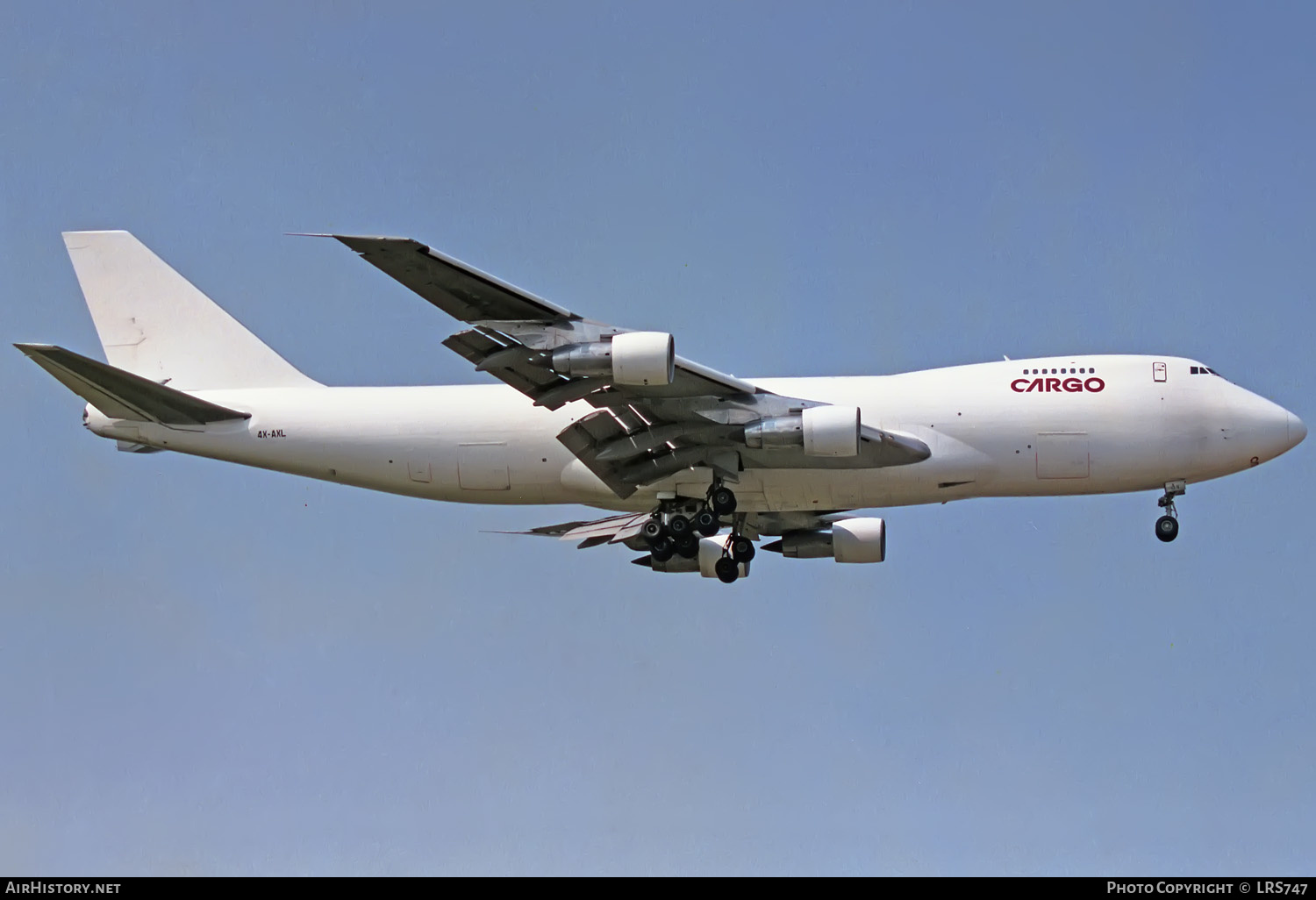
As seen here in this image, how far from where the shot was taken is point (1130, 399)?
38125 millimetres

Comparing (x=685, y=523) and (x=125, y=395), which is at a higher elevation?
(x=125, y=395)

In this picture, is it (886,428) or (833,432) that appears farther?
(886,428)

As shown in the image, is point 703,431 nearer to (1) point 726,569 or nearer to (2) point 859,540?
(1) point 726,569

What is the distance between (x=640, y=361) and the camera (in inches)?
1332

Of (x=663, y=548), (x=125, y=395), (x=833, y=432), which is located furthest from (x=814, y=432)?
(x=125, y=395)

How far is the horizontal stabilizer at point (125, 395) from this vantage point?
3781 centimetres

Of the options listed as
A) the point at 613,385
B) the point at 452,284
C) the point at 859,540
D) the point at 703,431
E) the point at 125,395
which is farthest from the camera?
the point at 859,540

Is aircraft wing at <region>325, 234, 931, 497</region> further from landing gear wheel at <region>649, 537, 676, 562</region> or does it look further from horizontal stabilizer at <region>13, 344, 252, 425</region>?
horizontal stabilizer at <region>13, 344, 252, 425</region>

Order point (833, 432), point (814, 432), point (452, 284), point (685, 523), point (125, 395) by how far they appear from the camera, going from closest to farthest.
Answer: point (452, 284) < point (833, 432) < point (814, 432) < point (685, 523) < point (125, 395)

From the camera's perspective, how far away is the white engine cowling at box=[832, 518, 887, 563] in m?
43.5

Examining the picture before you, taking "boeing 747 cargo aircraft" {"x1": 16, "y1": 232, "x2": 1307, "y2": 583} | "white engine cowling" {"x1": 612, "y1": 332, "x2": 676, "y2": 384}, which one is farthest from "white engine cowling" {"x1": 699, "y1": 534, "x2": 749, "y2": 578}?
"white engine cowling" {"x1": 612, "y1": 332, "x2": 676, "y2": 384}

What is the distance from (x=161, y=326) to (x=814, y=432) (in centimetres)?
1879

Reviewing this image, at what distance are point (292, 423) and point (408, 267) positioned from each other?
30.6ft

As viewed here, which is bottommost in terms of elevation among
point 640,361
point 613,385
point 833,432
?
point 833,432
